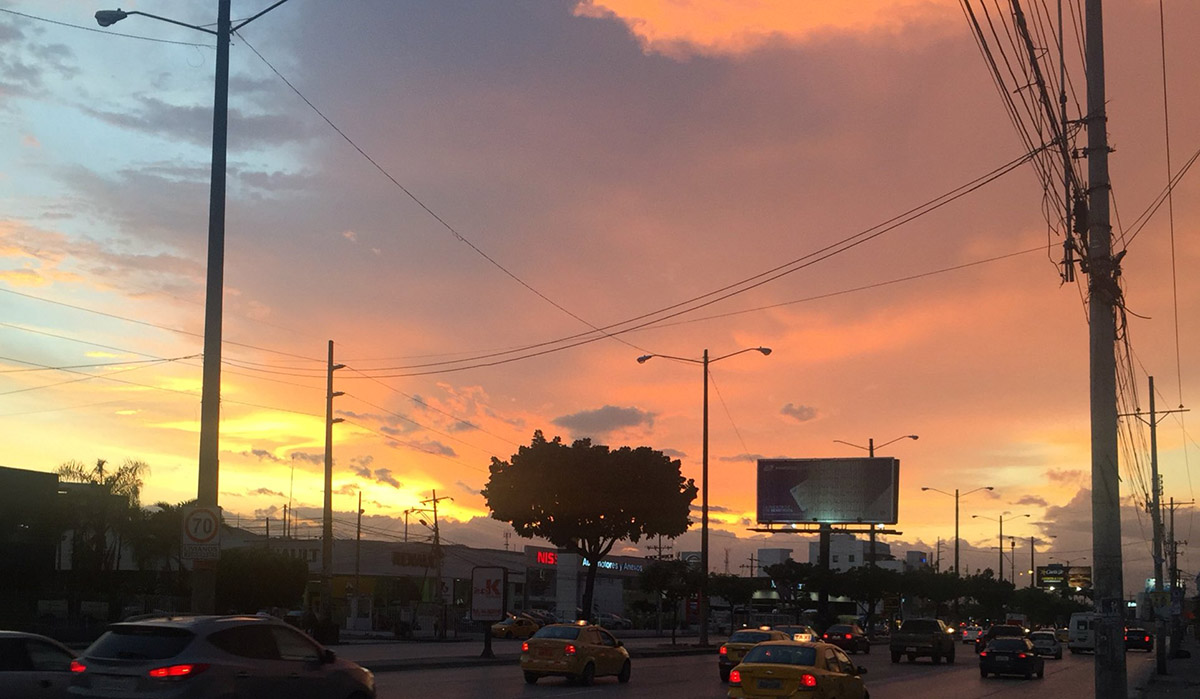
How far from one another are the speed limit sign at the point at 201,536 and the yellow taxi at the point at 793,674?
30.4ft

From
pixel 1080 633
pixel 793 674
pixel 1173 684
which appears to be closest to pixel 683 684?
pixel 793 674

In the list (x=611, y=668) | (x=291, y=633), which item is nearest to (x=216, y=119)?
(x=291, y=633)

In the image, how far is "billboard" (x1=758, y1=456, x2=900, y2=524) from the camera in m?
80.1

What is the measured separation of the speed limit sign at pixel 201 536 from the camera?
17.6 metres

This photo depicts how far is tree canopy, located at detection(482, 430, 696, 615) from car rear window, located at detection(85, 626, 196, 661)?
47.9m

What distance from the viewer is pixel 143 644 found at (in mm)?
13273

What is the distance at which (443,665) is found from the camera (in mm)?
36000

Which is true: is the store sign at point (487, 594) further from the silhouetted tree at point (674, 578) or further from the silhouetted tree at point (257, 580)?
the silhouetted tree at point (257, 580)

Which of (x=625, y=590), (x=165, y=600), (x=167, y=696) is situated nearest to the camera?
(x=167, y=696)

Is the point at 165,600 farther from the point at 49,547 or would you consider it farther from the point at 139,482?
the point at 139,482

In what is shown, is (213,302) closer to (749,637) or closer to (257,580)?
(749,637)

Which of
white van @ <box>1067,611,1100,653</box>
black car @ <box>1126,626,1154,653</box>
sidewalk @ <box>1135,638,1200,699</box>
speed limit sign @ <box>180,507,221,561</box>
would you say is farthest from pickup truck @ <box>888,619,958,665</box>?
speed limit sign @ <box>180,507,221,561</box>

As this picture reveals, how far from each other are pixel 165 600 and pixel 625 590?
8237 cm

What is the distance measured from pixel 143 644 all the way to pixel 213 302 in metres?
6.78
